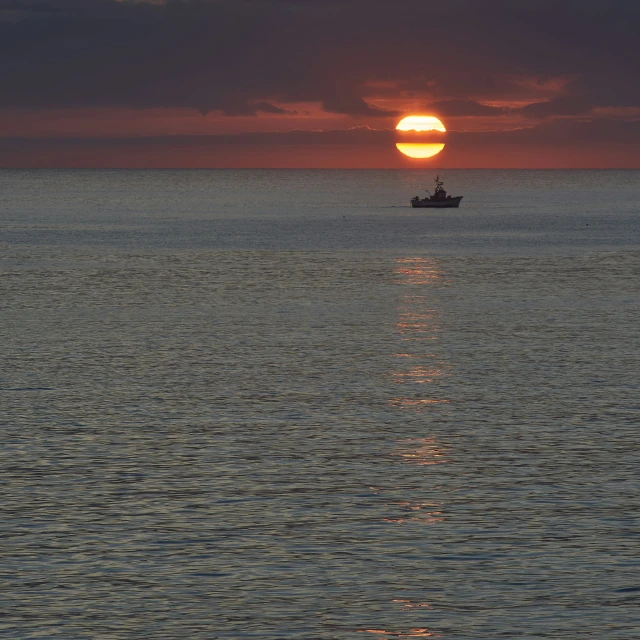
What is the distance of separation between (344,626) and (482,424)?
18736 mm

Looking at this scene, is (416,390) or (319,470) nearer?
(319,470)

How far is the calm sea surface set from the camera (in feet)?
79.2

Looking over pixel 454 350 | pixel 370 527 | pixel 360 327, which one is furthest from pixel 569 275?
pixel 370 527

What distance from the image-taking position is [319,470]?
1356 inches

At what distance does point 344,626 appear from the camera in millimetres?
23000

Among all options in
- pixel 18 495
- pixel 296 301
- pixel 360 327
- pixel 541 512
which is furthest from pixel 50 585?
pixel 296 301

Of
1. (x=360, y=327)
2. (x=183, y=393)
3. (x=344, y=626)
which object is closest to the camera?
(x=344, y=626)

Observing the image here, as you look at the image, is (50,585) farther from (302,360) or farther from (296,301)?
(296,301)

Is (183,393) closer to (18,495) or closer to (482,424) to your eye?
(482,424)

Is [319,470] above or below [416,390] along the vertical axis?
below

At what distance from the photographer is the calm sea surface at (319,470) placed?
24125 mm

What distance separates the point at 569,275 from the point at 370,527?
75.8 m

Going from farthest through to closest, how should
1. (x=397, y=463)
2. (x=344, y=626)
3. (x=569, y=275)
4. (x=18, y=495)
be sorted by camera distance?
(x=569, y=275) < (x=397, y=463) < (x=18, y=495) < (x=344, y=626)

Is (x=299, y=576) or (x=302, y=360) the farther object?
(x=302, y=360)
